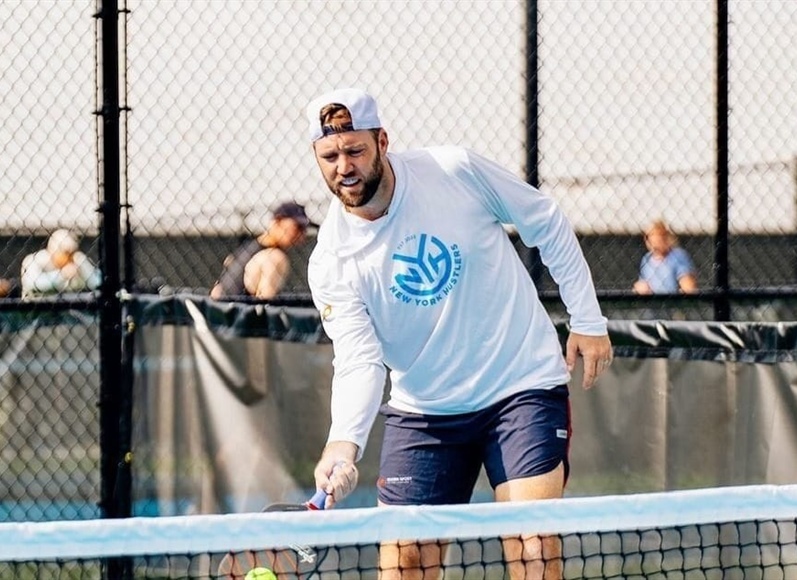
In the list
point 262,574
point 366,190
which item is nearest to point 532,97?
point 366,190

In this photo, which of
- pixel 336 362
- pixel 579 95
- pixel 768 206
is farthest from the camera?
pixel 768 206

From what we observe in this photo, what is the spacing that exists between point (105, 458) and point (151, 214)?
435cm

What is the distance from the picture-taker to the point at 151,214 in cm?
973

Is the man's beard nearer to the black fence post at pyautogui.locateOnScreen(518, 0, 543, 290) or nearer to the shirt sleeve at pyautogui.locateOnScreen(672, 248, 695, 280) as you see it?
the black fence post at pyautogui.locateOnScreen(518, 0, 543, 290)

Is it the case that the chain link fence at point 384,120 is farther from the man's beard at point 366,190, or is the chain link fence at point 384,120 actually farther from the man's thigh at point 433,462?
the man's beard at point 366,190

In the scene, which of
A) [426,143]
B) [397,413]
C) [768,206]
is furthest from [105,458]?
[768,206]

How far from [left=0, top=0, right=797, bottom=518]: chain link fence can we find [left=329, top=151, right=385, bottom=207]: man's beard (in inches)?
69.6

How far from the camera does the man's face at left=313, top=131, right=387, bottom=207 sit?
3979mm

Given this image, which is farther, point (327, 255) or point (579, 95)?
point (579, 95)

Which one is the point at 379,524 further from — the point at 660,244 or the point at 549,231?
the point at 660,244

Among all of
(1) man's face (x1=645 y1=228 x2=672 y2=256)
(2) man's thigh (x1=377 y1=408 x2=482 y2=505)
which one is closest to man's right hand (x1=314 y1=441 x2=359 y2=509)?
(2) man's thigh (x1=377 y1=408 x2=482 y2=505)

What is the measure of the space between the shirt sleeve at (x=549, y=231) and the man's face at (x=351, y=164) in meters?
0.33

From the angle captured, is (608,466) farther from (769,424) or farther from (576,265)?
(576,265)

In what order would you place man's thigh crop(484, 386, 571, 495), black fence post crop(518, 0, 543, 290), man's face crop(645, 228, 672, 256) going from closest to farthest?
man's thigh crop(484, 386, 571, 495)
black fence post crop(518, 0, 543, 290)
man's face crop(645, 228, 672, 256)
